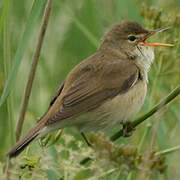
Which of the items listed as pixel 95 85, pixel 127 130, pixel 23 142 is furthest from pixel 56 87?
pixel 23 142

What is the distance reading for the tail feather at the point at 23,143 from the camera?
7.93ft

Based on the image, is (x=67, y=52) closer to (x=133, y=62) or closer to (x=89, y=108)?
(x=133, y=62)

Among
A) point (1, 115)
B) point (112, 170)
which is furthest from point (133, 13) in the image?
point (112, 170)

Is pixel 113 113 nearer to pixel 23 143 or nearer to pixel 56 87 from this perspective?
pixel 56 87

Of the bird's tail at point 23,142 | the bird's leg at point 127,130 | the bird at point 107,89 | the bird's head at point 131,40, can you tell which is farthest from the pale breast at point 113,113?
the bird's tail at point 23,142

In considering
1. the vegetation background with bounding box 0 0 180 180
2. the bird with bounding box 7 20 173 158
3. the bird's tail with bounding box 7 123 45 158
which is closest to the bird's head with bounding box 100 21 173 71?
the bird with bounding box 7 20 173 158

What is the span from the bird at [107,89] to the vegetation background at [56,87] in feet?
0.51

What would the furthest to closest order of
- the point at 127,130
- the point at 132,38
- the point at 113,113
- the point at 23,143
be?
1. the point at 132,38
2. the point at 113,113
3. the point at 127,130
4. the point at 23,143

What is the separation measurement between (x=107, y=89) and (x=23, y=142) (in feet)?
3.91

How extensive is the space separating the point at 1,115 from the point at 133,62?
1.33 metres

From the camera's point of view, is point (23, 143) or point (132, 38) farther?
point (132, 38)

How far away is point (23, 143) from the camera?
2.57 meters

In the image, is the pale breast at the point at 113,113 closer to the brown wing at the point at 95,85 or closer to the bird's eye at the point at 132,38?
the brown wing at the point at 95,85

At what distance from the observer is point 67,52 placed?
4.46 metres
